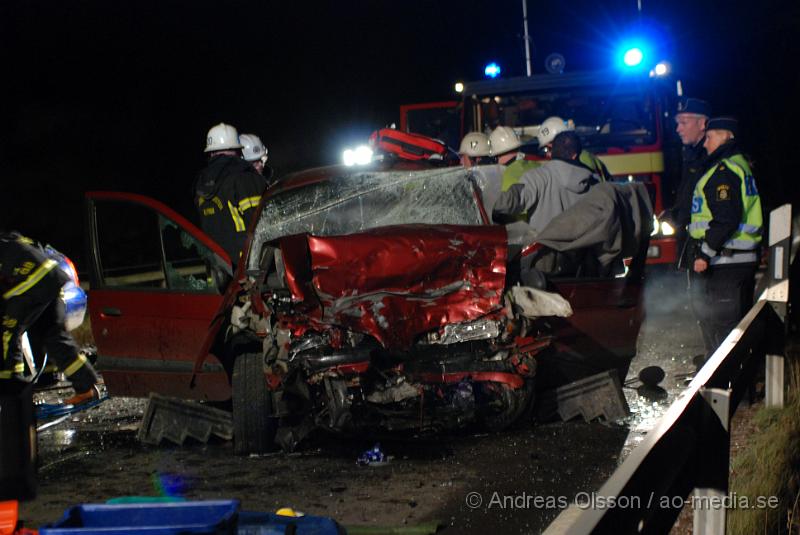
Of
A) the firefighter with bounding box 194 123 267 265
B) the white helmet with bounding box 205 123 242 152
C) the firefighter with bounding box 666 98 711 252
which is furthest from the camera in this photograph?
the white helmet with bounding box 205 123 242 152

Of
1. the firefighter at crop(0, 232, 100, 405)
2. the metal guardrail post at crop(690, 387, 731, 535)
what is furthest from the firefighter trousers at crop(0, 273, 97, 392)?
the metal guardrail post at crop(690, 387, 731, 535)

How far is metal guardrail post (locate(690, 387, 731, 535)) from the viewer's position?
3.36 metres

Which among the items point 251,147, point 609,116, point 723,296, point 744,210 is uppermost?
point 251,147

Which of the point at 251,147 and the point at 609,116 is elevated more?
the point at 251,147

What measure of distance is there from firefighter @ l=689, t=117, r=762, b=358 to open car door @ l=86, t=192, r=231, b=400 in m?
Result: 3.05

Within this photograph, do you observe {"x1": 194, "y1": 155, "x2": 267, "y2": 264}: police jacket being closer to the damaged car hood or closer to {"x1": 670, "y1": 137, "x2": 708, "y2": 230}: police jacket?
the damaged car hood

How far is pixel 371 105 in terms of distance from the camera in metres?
45.5

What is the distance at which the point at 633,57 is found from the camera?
1151 cm

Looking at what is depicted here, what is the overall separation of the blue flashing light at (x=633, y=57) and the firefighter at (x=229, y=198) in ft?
18.7

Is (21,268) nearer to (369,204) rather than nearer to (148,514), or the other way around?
(369,204)

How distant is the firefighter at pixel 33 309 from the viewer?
6.76m

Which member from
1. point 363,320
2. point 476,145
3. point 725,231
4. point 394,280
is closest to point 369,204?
point 394,280

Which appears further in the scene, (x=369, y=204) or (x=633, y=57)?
(x=633, y=57)

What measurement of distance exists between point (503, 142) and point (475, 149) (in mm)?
908
